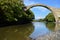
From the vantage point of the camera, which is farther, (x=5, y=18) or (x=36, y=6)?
(x=36, y=6)

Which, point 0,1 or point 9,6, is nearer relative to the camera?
point 0,1

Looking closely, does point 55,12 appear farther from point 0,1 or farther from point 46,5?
point 0,1

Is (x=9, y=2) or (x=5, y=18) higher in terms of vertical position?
(x=9, y=2)

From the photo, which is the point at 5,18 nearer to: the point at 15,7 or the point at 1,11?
the point at 1,11

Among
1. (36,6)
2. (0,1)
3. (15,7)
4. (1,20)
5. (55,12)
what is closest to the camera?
(0,1)

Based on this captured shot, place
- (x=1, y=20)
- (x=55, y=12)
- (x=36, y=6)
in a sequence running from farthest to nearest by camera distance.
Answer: (x=36, y=6) → (x=55, y=12) → (x=1, y=20)

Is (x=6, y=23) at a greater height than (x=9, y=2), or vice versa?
(x=9, y=2)

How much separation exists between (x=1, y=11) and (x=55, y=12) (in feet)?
108

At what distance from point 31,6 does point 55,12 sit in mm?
10499

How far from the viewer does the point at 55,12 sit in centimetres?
6850

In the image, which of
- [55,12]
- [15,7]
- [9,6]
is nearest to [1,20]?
[9,6]

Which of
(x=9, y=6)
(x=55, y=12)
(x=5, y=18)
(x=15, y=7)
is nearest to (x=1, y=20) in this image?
(x=5, y=18)

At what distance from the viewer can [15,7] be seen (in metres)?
46.1

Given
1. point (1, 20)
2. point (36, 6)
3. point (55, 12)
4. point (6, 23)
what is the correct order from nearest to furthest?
point (1, 20), point (6, 23), point (55, 12), point (36, 6)
